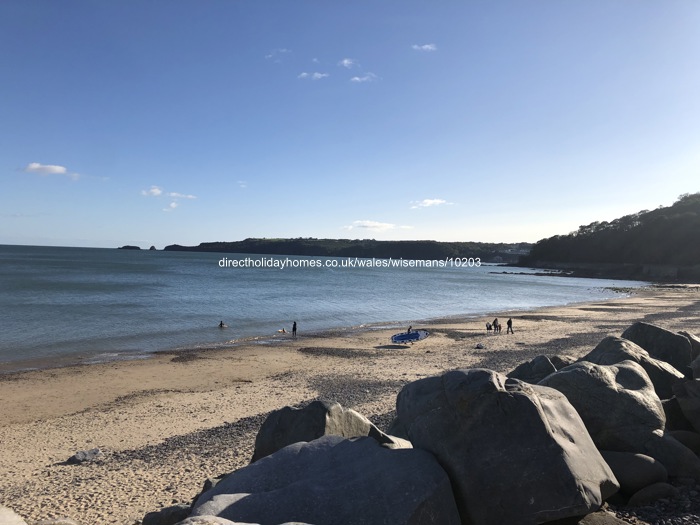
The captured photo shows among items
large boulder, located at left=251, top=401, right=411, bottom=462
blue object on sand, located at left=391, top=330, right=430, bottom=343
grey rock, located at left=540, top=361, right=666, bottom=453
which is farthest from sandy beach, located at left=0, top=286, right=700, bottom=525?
grey rock, located at left=540, top=361, right=666, bottom=453

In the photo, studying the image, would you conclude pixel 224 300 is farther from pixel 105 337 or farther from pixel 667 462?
pixel 667 462

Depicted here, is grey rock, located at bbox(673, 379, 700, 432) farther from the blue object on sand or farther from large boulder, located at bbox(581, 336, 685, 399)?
the blue object on sand

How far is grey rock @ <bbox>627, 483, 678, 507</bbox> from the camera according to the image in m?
5.86

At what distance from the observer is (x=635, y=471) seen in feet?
20.0

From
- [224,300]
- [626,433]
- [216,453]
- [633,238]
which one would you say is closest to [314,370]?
[216,453]

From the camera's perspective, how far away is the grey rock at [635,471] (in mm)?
6027

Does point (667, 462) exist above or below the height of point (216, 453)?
above

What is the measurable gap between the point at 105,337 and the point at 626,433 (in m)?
28.3

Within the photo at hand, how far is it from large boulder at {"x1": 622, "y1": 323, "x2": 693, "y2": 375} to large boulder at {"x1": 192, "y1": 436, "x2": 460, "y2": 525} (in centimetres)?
835

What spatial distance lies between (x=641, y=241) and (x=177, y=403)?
5115 inches

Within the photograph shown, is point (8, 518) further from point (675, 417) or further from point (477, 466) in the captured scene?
point (675, 417)

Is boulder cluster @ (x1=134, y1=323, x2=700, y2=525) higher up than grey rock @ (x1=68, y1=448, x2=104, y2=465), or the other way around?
boulder cluster @ (x1=134, y1=323, x2=700, y2=525)

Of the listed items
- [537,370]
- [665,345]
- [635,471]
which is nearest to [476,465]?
[635,471]

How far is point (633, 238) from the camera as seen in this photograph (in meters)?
122
